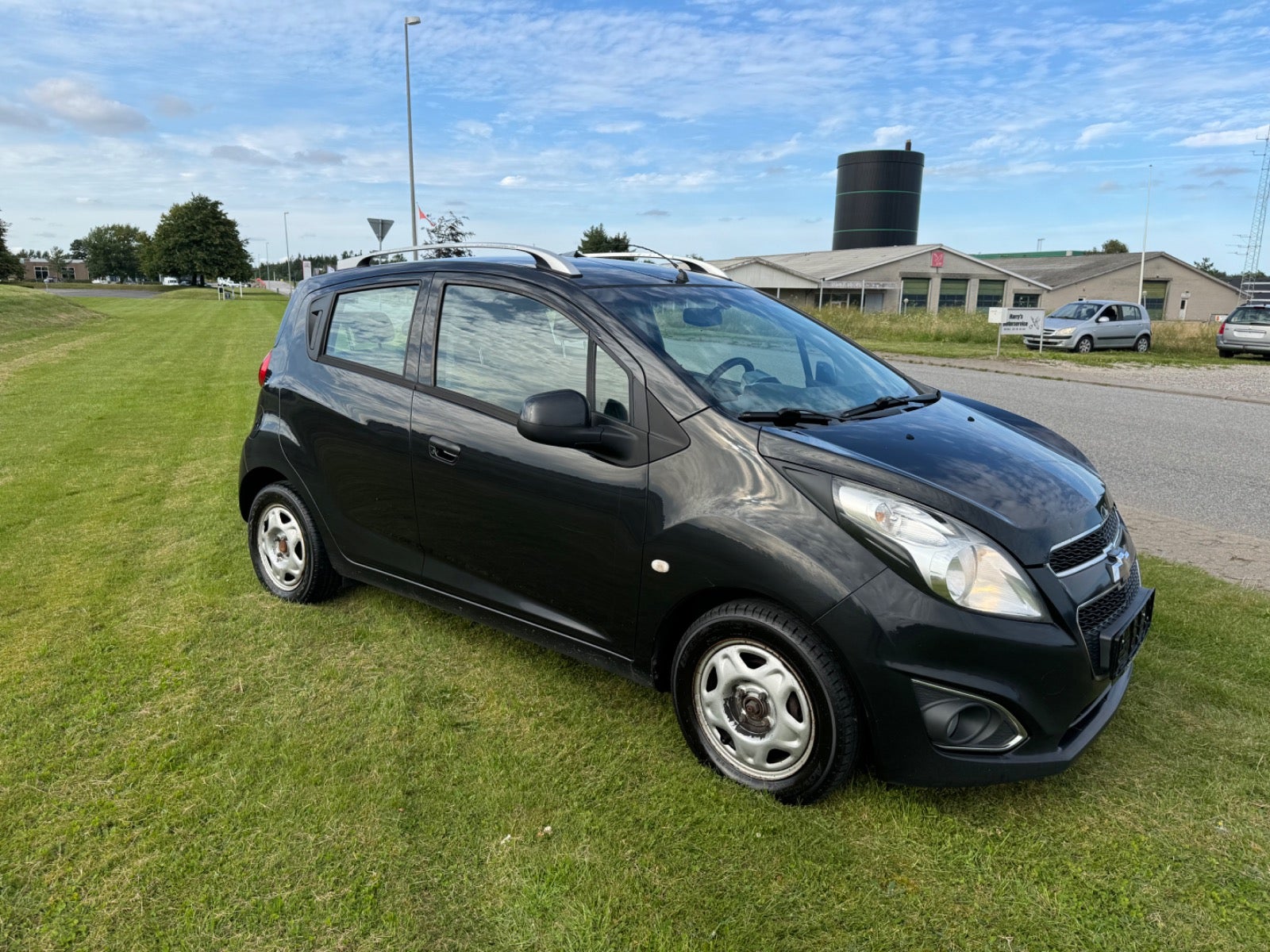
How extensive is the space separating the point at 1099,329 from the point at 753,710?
2564 cm

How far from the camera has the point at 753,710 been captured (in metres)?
2.83

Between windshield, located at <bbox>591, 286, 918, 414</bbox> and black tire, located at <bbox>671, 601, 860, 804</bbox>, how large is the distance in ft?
2.56

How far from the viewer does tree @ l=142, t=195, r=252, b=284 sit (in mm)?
79938

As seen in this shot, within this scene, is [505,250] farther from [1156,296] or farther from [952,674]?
[1156,296]

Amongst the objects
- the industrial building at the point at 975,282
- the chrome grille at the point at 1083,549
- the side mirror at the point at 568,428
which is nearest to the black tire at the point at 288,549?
the side mirror at the point at 568,428

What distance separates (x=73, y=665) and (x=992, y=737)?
12.1 ft

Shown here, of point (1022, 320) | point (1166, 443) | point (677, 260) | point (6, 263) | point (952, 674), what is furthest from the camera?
point (6, 263)

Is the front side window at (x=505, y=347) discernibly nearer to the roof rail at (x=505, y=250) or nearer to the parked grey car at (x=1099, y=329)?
the roof rail at (x=505, y=250)

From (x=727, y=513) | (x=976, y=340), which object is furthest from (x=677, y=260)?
(x=976, y=340)

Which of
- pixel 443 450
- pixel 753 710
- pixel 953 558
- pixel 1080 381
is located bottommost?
pixel 753 710

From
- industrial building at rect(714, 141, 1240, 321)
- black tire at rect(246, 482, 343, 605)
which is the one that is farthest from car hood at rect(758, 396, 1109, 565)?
industrial building at rect(714, 141, 1240, 321)

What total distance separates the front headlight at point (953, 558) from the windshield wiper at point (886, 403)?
666mm

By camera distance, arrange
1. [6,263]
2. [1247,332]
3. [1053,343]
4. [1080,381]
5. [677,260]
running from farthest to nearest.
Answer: [6,263] → [1053,343] → [1247,332] → [1080,381] → [677,260]

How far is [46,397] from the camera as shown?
456 inches
